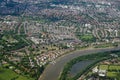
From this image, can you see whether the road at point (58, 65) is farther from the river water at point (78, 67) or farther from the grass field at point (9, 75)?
the grass field at point (9, 75)

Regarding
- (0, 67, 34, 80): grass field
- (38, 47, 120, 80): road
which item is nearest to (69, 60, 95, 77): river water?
(38, 47, 120, 80): road

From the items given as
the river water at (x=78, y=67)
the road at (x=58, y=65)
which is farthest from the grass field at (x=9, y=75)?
the river water at (x=78, y=67)

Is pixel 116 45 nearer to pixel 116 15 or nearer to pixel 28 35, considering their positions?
pixel 28 35

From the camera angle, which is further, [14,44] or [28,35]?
[28,35]

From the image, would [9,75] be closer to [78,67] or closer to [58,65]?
[58,65]

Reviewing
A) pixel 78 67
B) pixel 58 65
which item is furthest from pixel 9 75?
pixel 78 67

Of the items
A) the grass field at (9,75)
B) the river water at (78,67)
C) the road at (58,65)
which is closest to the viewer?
the grass field at (9,75)

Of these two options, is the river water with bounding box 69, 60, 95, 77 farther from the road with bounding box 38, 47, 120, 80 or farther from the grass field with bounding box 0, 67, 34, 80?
the grass field with bounding box 0, 67, 34, 80

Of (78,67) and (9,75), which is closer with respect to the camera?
(9,75)

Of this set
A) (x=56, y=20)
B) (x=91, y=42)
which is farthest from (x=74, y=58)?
(x=56, y=20)
